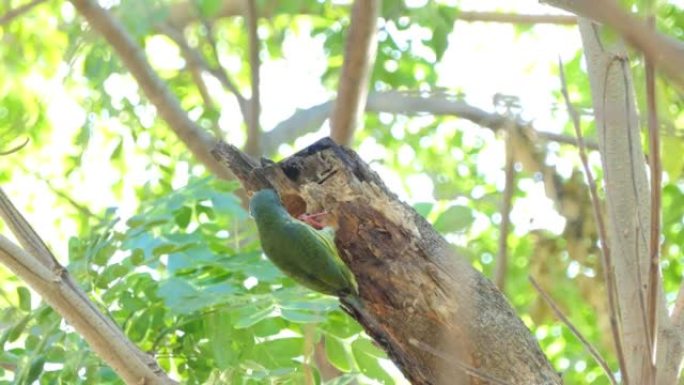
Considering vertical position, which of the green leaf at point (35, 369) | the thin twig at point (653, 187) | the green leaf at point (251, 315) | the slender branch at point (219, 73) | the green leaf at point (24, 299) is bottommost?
the thin twig at point (653, 187)

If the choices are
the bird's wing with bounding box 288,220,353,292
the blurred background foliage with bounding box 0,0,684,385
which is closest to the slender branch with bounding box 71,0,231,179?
the blurred background foliage with bounding box 0,0,684,385

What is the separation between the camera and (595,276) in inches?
123

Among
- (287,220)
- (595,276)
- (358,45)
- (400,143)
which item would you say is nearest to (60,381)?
(287,220)

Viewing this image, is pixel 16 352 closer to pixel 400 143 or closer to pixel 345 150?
pixel 345 150

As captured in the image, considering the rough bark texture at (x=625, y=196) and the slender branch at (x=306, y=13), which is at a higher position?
the slender branch at (x=306, y=13)

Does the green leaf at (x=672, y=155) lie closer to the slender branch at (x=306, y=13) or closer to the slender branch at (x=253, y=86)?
the slender branch at (x=306, y=13)

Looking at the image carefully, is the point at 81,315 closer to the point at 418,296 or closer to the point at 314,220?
the point at 314,220

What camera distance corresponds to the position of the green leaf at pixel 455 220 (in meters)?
2.41

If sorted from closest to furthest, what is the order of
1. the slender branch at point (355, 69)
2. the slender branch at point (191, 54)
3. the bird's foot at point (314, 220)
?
the bird's foot at point (314, 220)
the slender branch at point (355, 69)
the slender branch at point (191, 54)

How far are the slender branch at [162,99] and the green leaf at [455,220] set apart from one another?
2.20 meters

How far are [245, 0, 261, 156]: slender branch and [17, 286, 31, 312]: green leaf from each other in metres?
2.21

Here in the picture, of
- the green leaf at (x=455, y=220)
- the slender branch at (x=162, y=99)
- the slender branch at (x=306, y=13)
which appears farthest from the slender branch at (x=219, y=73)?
the green leaf at (x=455, y=220)

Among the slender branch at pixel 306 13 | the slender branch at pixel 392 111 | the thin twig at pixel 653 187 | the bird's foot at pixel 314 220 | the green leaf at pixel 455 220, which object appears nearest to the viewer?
the thin twig at pixel 653 187

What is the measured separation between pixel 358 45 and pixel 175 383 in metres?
2.18
